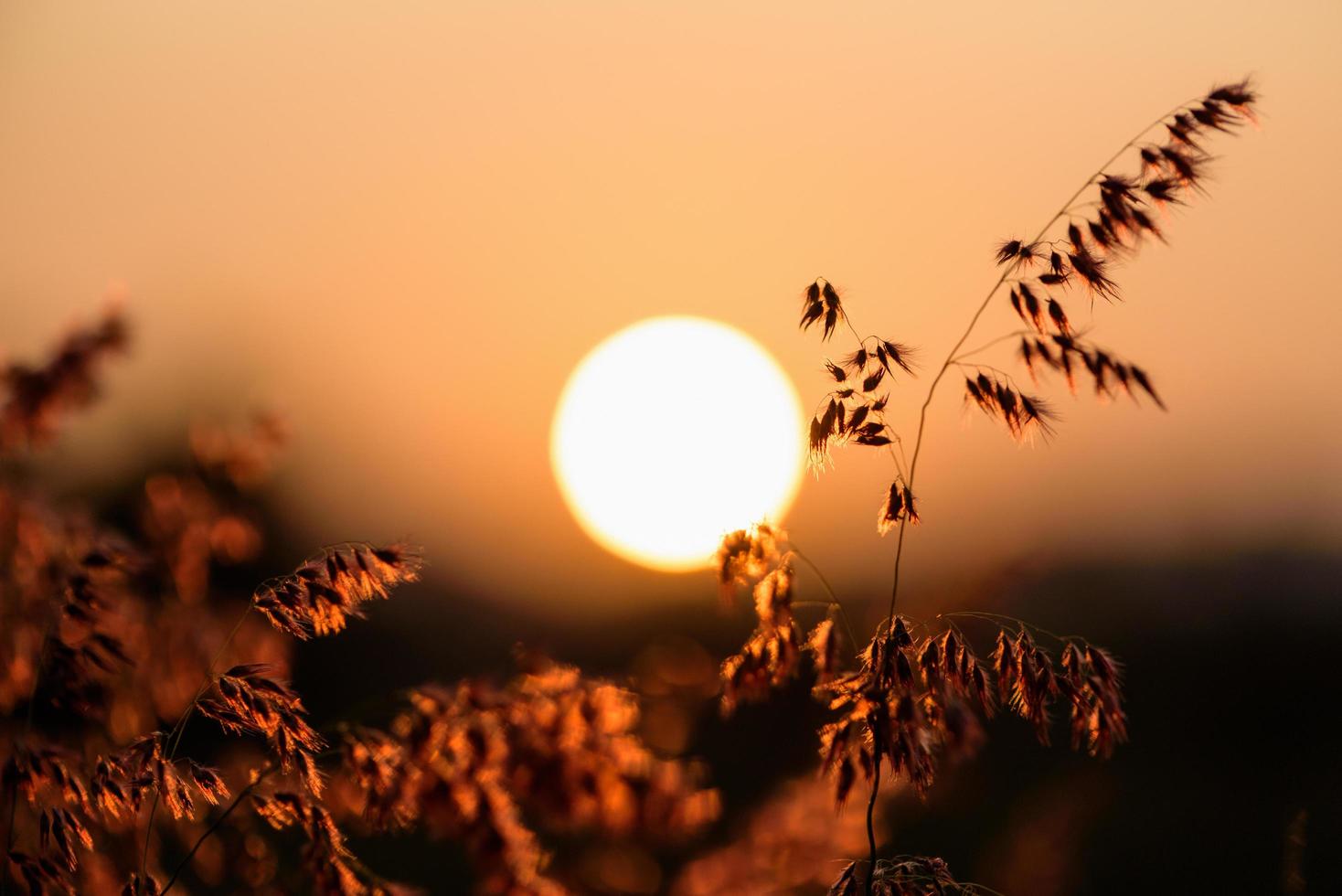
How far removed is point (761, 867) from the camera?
4.75 m

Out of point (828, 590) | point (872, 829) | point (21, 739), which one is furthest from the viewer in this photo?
point (21, 739)

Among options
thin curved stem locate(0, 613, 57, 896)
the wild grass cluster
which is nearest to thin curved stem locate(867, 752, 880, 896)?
the wild grass cluster

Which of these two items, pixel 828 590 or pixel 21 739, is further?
pixel 21 739

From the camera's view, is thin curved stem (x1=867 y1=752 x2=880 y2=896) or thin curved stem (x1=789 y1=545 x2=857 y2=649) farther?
thin curved stem (x1=789 y1=545 x2=857 y2=649)

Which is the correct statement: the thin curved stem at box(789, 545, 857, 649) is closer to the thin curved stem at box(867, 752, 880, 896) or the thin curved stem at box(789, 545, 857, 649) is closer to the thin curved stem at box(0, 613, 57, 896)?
the thin curved stem at box(867, 752, 880, 896)

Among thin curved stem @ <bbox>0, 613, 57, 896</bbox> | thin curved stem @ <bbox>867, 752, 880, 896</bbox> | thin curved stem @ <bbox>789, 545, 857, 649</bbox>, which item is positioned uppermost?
thin curved stem @ <bbox>789, 545, 857, 649</bbox>

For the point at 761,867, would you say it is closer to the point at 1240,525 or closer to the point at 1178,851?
the point at 1178,851

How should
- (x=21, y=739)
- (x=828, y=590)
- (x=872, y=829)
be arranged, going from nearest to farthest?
1. (x=872, y=829)
2. (x=828, y=590)
3. (x=21, y=739)

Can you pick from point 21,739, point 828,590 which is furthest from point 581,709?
point 21,739

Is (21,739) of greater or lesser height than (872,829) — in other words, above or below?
below

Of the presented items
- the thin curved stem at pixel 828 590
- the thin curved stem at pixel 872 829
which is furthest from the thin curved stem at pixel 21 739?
the thin curved stem at pixel 872 829

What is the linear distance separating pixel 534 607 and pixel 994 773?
14.0m

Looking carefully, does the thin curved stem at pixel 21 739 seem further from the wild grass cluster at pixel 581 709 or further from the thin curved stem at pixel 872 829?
the thin curved stem at pixel 872 829

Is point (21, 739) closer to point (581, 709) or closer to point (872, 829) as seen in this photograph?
point (581, 709)
